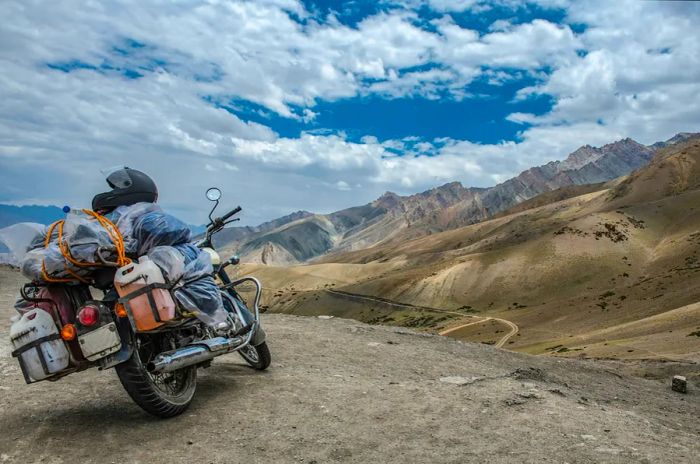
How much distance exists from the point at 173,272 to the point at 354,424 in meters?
2.87

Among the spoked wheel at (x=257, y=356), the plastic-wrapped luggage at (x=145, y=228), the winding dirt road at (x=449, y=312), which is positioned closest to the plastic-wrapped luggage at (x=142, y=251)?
the plastic-wrapped luggage at (x=145, y=228)

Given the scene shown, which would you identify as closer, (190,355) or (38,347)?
(38,347)

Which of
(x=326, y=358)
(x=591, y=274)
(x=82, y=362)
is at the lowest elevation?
(x=591, y=274)

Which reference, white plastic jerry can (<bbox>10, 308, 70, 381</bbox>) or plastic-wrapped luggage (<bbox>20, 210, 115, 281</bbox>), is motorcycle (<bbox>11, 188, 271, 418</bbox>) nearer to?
white plastic jerry can (<bbox>10, 308, 70, 381</bbox>)

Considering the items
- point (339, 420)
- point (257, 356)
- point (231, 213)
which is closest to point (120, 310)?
point (339, 420)

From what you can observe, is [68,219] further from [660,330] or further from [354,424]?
[660,330]

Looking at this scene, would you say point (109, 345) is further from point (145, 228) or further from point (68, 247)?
point (145, 228)

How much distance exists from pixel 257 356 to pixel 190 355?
107 inches

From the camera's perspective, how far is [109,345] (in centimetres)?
577

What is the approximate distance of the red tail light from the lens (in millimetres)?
5797

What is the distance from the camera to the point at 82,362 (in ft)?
19.2

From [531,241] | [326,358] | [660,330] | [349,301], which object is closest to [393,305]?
[349,301]

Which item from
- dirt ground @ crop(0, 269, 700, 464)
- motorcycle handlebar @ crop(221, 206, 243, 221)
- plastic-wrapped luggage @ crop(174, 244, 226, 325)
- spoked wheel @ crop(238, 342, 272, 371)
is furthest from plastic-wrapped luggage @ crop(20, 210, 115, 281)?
spoked wheel @ crop(238, 342, 272, 371)

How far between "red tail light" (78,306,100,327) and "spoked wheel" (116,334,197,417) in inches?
21.5
